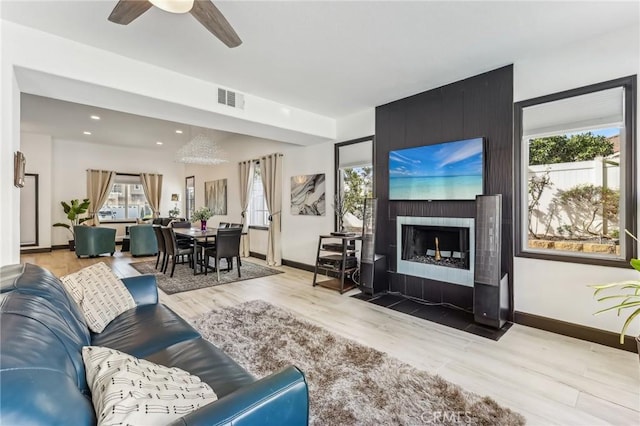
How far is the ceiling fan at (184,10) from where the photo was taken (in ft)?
5.95

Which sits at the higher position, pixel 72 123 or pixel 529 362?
pixel 72 123

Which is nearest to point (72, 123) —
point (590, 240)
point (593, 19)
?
point (593, 19)

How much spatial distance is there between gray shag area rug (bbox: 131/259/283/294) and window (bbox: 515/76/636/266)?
13.7 ft

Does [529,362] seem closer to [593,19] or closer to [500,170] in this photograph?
[500,170]

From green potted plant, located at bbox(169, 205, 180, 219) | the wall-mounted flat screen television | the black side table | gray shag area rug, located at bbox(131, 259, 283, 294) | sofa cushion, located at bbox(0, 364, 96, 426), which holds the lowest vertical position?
gray shag area rug, located at bbox(131, 259, 283, 294)

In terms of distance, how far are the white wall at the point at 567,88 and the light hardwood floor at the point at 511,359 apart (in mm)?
282

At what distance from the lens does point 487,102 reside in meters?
3.42

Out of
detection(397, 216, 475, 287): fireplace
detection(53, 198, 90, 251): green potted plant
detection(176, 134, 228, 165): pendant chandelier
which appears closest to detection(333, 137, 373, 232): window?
detection(397, 216, 475, 287): fireplace

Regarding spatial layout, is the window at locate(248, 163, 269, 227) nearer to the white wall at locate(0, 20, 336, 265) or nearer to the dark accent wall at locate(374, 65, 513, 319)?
the white wall at locate(0, 20, 336, 265)

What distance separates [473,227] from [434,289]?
998 millimetres

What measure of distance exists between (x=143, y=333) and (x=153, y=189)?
941cm

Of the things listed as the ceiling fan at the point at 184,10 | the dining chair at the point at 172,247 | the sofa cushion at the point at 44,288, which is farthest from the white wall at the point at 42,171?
the sofa cushion at the point at 44,288

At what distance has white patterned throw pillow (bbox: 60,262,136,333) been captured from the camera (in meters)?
1.94

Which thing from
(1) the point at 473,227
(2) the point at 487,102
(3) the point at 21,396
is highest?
(2) the point at 487,102
